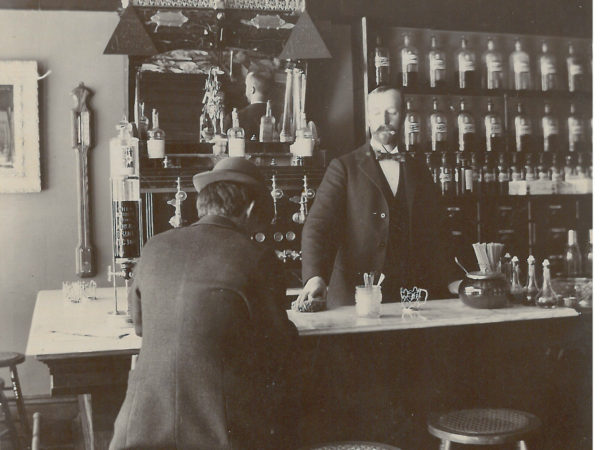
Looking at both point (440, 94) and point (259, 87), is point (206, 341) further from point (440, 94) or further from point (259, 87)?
point (440, 94)

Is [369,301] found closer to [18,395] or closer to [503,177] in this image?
[18,395]

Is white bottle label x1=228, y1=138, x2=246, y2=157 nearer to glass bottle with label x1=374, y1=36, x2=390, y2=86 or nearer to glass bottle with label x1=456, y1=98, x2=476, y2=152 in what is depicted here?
glass bottle with label x1=374, y1=36, x2=390, y2=86

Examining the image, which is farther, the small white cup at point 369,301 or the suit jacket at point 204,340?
the small white cup at point 369,301

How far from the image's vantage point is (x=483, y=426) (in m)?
1.91

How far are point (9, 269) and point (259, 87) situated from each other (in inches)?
72.6

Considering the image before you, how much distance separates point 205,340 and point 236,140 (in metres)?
2.44

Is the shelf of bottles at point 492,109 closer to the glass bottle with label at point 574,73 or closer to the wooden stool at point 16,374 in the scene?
the glass bottle with label at point 574,73

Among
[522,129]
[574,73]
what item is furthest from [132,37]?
[574,73]

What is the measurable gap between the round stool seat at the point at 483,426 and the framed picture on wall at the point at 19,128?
293cm

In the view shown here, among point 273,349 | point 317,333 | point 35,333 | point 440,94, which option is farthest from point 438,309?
point 440,94

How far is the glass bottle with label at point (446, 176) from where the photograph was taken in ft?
14.5

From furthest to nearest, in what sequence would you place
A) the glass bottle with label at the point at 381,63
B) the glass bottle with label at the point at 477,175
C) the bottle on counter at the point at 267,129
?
the glass bottle with label at the point at 477,175 → the glass bottle with label at the point at 381,63 → the bottle on counter at the point at 267,129

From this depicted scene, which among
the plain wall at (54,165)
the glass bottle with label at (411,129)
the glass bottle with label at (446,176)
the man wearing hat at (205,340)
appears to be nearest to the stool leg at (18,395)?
the plain wall at (54,165)

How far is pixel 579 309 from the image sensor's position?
2.28 m
